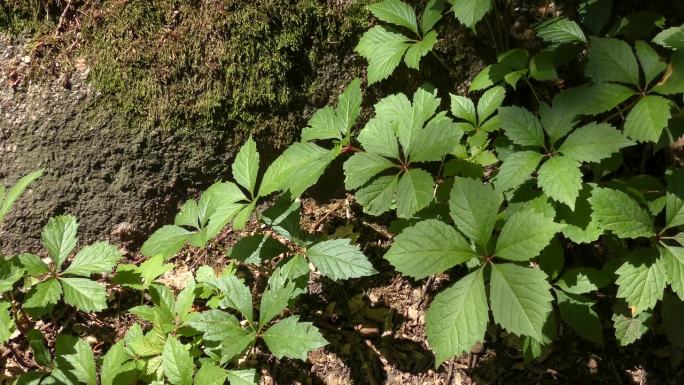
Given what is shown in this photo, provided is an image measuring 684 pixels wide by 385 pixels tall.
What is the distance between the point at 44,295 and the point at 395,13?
1638mm

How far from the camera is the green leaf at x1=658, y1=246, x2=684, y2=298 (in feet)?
5.22

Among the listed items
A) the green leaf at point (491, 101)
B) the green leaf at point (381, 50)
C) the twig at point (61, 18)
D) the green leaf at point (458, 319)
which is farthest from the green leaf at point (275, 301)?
the twig at point (61, 18)

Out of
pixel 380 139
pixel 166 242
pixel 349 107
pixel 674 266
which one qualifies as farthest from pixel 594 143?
pixel 166 242

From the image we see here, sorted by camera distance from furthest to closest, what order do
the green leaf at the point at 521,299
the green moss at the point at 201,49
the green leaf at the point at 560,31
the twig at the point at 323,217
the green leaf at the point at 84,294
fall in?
the twig at the point at 323,217 < the green moss at the point at 201,49 < the green leaf at the point at 560,31 < the green leaf at the point at 84,294 < the green leaf at the point at 521,299

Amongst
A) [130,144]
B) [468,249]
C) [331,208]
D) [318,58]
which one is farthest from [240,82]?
[468,249]

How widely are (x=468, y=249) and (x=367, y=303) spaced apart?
77 cm

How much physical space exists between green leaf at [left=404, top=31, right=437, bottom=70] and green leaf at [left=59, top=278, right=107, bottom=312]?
140 cm

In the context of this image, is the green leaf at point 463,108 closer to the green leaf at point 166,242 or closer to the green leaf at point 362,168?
the green leaf at point 362,168

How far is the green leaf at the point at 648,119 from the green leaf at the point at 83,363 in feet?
6.36

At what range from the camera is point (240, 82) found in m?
2.22

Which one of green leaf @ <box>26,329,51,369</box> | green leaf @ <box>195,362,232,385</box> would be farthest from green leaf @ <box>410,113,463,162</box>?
green leaf @ <box>26,329,51,369</box>

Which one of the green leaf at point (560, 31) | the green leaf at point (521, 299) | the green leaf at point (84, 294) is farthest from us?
the green leaf at point (560, 31)

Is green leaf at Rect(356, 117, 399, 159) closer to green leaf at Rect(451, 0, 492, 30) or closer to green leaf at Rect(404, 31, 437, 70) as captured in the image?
green leaf at Rect(404, 31, 437, 70)

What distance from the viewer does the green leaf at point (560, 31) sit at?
2039 millimetres
